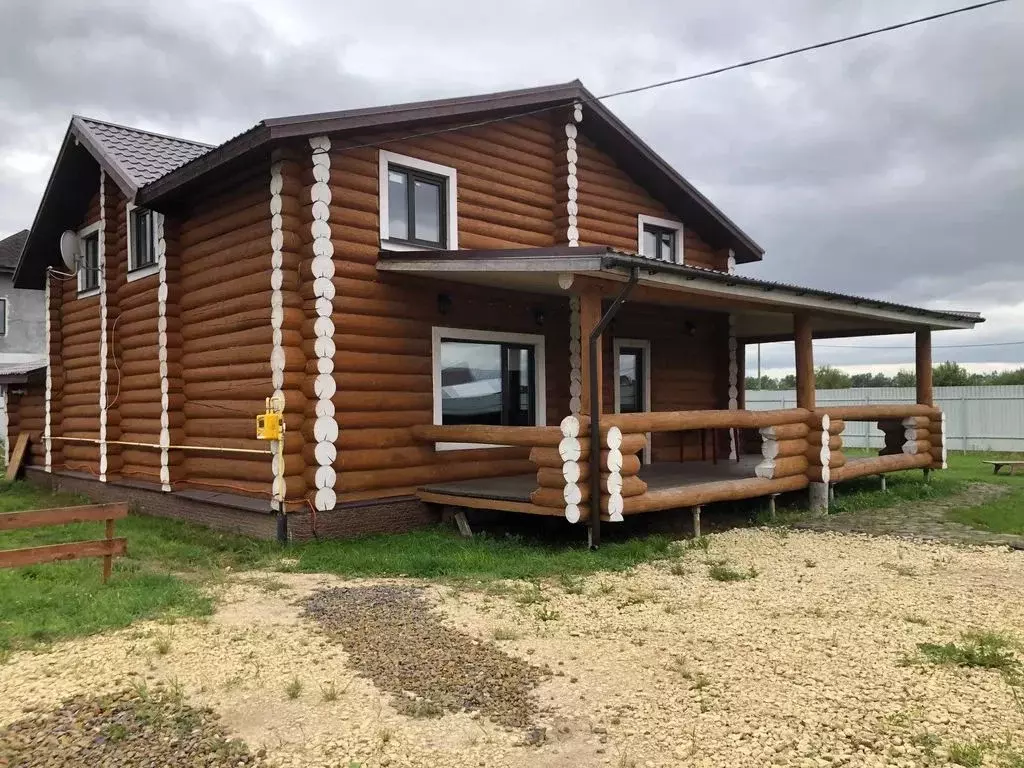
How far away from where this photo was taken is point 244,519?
936cm

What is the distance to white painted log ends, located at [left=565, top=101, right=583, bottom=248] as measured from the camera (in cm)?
1179

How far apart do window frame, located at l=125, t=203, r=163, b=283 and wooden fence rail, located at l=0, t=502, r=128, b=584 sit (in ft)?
17.4

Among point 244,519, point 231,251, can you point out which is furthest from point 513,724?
point 231,251

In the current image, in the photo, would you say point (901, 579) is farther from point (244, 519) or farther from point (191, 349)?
point (191, 349)

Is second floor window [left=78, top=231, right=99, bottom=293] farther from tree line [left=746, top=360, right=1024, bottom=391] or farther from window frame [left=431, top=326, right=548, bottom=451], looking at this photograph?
tree line [left=746, top=360, right=1024, bottom=391]

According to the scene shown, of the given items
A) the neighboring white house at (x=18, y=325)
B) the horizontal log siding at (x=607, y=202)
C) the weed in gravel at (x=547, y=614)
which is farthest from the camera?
the neighboring white house at (x=18, y=325)

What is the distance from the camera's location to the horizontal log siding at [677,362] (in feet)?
42.7

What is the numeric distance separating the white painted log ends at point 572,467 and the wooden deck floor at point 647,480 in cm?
62

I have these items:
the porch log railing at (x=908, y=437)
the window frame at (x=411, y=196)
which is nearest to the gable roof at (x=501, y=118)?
the window frame at (x=411, y=196)

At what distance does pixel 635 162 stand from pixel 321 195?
5992 mm

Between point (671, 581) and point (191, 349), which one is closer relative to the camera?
point (671, 581)

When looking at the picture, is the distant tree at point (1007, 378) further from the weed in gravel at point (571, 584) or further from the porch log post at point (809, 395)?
the weed in gravel at point (571, 584)

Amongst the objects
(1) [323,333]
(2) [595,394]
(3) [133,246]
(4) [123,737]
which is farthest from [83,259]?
(4) [123,737]

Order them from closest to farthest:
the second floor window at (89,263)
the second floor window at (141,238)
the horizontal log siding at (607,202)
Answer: the second floor window at (141,238), the horizontal log siding at (607,202), the second floor window at (89,263)
